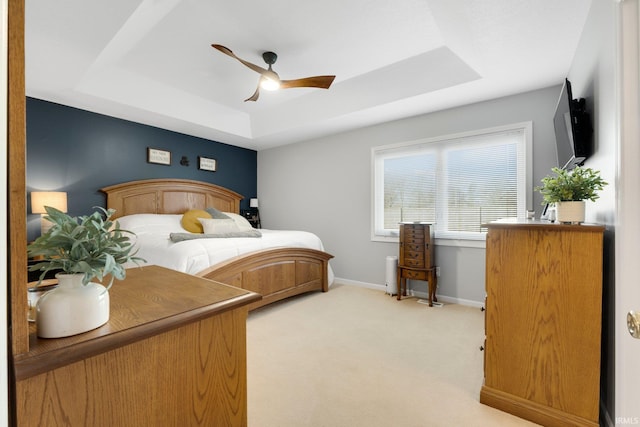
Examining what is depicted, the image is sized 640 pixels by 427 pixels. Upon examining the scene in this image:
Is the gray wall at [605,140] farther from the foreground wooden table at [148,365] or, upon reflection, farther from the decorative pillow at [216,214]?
the decorative pillow at [216,214]

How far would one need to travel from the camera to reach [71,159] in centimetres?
358

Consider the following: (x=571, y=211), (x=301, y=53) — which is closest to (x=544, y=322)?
(x=571, y=211)

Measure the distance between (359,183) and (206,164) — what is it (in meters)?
2.52

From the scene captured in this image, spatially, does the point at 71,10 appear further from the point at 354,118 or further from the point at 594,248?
the point at 594,248

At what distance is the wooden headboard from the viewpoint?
156 inches

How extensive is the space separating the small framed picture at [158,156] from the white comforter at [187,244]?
90 cm

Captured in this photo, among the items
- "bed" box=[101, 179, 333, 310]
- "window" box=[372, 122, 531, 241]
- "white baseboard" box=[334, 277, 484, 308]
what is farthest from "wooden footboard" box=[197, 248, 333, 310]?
"window" box=[372, 122, 531, 241]

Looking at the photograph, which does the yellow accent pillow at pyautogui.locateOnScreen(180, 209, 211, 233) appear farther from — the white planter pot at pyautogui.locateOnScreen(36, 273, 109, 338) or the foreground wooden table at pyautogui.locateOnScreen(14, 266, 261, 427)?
the white planter pot at pyautogui.locateOnScreen(36, 273, 109, 338)

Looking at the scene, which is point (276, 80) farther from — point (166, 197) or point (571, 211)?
point (166, 197)

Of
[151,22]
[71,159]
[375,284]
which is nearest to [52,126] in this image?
[71,159]

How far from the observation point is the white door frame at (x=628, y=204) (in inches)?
36.1

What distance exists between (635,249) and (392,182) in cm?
332

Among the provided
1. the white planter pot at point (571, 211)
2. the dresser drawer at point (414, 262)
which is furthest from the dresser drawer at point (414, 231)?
the white planter pot at point (571, 211)

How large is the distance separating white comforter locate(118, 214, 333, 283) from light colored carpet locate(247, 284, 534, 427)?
0.73 meters
